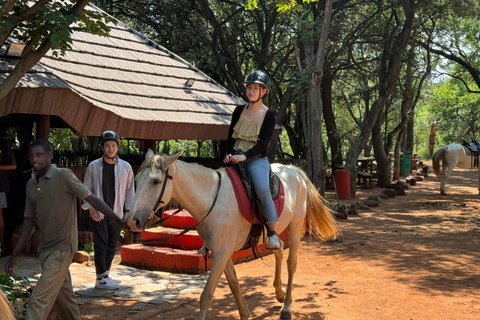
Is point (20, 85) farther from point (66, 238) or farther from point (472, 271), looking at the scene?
point (472, 271)

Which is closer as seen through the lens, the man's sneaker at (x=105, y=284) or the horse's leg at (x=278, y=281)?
the horse's leg at (x=278, y=281)

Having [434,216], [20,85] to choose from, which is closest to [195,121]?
[20,85]

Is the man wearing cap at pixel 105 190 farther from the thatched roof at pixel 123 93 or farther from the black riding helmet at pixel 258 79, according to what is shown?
the black riding helmet at pixel 258 79

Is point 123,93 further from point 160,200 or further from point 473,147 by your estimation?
point 473,147

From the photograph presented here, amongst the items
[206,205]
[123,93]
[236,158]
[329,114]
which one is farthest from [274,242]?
[329,114]

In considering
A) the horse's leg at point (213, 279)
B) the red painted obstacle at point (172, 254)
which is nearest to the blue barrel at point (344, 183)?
the red painted obstacle at point (172, 254)

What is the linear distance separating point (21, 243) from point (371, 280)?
4.89m

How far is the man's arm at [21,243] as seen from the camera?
13.8 feet

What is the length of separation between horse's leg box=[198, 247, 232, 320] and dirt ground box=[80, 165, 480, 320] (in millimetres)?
1003

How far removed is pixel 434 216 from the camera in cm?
1384

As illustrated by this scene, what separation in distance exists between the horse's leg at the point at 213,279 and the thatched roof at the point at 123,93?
358cm

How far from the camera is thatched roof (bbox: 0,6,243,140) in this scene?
7.70 meters

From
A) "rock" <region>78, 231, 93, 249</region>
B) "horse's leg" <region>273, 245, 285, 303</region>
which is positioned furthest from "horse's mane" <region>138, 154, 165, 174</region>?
"rock" <region>78, 231, 93, 249</region>

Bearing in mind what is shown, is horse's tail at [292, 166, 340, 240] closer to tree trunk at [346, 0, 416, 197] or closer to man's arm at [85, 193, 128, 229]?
man's arm at [85, 193, 128, 229]
